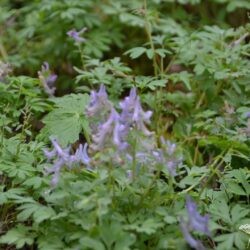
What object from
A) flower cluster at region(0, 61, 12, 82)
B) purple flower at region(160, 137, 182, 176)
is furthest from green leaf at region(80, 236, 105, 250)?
flower cluster at region(0, 61, 12, 82)

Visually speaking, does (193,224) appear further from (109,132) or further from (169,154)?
(109,132)

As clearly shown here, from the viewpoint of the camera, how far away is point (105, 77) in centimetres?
250

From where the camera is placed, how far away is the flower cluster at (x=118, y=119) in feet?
5.31

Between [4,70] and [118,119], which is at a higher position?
[118,119]

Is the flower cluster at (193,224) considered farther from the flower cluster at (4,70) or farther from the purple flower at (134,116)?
the flower cluster at (4,70)

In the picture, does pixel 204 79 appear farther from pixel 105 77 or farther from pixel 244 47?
pixel 105 77

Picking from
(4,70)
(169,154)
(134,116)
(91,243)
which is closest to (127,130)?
(134,116)

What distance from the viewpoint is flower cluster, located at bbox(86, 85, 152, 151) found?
5.31 feet

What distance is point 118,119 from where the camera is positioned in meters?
1.65

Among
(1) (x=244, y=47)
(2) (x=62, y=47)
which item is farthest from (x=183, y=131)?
(2) (x=62, y=47)

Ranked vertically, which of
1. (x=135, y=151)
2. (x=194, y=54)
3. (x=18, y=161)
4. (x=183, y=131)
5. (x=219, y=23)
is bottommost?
(x=219, y=23)

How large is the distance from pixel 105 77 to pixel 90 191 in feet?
2.92

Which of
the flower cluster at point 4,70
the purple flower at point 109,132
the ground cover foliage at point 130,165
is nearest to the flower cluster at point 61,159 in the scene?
the ground cover foliage at point 130,165

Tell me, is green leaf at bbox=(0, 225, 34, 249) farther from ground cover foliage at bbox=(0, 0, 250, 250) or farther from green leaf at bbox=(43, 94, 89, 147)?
green leaf at bbox=(43, 94, 89, 147)
